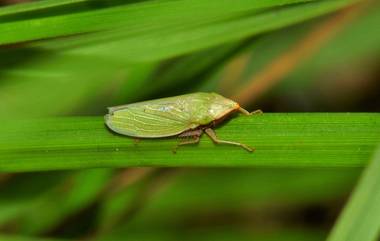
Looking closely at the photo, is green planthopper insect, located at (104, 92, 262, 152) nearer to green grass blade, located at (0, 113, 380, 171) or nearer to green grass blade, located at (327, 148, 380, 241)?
green grass blade, located at (0, 113, 380, 171)

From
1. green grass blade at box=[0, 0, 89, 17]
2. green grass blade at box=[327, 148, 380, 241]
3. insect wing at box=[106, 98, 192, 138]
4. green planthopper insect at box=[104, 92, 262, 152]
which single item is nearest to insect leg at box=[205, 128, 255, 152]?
green planthopper insect at box=[104, 92, 262, 152]

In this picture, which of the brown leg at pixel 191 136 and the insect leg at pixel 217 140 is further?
the brown leg at pixel 191 136

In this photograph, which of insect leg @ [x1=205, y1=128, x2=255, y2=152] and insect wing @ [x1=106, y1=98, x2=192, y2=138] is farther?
insect wing @ [x1=106, y1=98, x2=192, y2=138]

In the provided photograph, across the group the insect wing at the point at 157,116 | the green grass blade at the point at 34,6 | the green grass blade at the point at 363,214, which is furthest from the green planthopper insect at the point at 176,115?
the green grass blade at the point at 363,214

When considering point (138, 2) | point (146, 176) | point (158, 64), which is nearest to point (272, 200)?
point (146, 176)

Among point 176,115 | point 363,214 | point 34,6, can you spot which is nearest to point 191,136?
point 176,115

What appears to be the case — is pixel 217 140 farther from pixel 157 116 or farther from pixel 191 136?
pixel 157 116

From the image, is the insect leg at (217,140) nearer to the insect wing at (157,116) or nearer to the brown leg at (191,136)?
the brown leg at (191,136)

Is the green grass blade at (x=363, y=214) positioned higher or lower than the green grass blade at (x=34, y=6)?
lower
